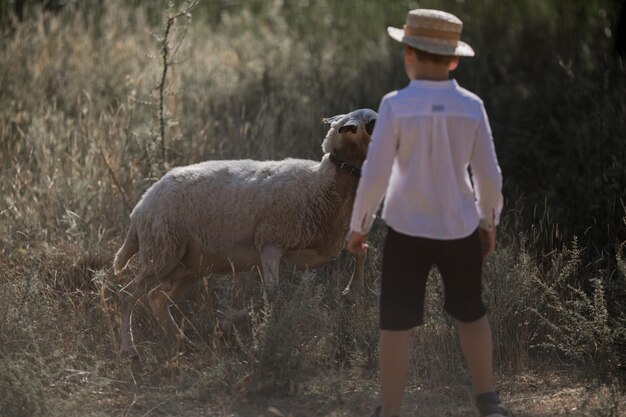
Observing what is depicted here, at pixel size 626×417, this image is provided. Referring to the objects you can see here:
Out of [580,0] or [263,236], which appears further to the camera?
[580,0]

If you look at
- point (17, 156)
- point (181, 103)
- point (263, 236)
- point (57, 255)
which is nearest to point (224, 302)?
point (263, 236)

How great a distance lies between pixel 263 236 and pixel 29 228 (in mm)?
2124

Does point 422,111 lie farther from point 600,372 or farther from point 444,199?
point 600,372

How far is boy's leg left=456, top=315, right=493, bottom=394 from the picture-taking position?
183 inches

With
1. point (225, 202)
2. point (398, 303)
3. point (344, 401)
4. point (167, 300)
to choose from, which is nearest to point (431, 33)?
point (398, 303)

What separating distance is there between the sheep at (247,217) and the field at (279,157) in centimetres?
26

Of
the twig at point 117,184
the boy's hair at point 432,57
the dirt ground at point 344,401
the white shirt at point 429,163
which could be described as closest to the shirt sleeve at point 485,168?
the white shirt at point 429,163

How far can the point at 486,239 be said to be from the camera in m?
4.71

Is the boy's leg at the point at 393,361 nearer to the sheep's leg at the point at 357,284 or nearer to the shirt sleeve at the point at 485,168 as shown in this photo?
the shirt sleeve at the point at 485,168

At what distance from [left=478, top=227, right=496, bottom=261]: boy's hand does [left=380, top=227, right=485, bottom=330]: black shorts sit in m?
0.10

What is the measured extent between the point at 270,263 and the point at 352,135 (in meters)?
0.91

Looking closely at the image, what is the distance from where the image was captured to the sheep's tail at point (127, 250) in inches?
259

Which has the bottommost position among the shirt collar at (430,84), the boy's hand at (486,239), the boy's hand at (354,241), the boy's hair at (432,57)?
the boy's hand at (486,239)

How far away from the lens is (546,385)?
5.83 m
